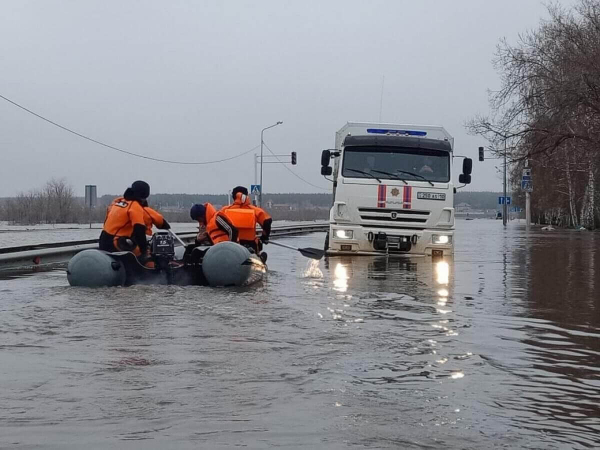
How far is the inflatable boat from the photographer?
12.4 m

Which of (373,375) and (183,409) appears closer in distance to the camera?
(183,409)

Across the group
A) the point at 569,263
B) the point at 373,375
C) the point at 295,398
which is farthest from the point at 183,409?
the point at 569,263

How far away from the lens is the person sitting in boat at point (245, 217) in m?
14.8

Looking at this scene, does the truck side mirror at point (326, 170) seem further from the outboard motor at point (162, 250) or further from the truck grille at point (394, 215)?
the outboard motor at point (162, 250)

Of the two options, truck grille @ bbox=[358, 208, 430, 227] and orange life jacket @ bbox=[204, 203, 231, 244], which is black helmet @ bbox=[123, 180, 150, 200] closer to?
orange life jacket @ bbox=[204, 203, 231, 244]

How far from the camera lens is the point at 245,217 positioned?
14844mm

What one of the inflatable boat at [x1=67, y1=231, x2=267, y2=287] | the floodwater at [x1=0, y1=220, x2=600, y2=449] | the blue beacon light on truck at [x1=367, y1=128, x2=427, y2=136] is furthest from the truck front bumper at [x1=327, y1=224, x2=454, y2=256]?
the floodwater at [x1=0, y1=220, x2=600, y2=449]

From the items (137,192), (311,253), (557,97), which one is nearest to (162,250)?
(137,192)

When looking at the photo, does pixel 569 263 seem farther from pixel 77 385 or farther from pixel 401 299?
pixel 77 385

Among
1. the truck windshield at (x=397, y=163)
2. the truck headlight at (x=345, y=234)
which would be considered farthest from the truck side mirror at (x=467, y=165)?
the truck headlight at (x=345, y=234)

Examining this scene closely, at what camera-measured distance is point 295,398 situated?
19.3ft

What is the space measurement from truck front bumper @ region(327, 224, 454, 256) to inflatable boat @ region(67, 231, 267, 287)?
618 centimetres

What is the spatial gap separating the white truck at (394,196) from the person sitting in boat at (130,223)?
6.99 metres

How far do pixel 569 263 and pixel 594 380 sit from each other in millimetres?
14628
